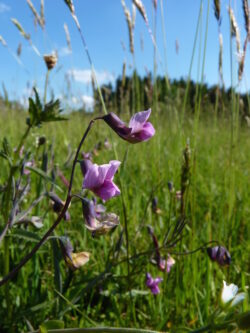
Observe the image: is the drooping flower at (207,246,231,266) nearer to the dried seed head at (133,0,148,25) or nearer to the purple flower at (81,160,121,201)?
the purple flower at (81,160,121,201)

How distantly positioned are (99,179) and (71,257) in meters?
0.18

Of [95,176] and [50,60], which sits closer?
[95,176]

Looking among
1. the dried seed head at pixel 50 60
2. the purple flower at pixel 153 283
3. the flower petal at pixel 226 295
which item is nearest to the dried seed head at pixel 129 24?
the dried seed head at pixel 50 60

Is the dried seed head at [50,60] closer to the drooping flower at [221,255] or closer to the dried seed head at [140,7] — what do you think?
the dried seed head at [140,7]

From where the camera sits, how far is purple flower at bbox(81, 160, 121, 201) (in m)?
0.66

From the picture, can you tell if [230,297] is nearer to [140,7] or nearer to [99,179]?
[99,179]

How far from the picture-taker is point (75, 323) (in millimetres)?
1100

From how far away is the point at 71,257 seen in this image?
74 centimetres

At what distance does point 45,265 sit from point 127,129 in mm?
841

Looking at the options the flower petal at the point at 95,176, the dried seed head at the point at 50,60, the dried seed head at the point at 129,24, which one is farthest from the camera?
the dried seed head at the point at 129,24

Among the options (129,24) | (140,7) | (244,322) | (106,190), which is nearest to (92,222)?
(106,190)

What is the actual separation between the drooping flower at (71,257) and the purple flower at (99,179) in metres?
0.15

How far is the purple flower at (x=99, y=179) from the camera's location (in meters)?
0.66

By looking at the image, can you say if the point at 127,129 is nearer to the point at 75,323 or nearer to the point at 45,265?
the point at 75,323
